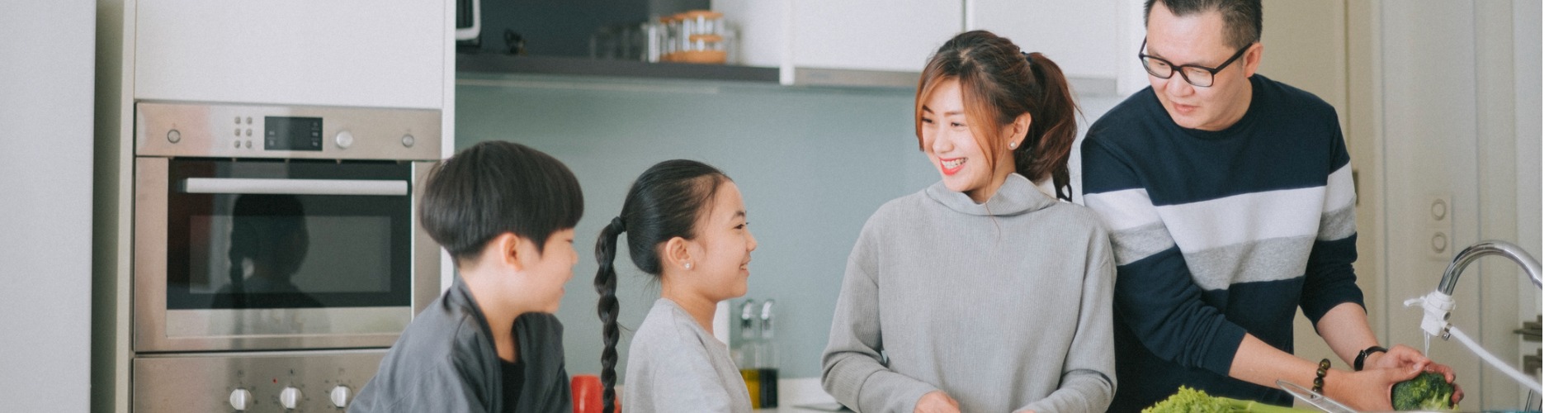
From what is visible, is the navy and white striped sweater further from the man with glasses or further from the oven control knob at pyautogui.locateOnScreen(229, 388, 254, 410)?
the oven control knob at pyautogui.locateOnScreen(229, 388, 254, 410)

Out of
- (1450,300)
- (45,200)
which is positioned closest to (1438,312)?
(1450,300)

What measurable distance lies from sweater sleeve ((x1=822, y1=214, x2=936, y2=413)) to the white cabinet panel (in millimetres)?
939

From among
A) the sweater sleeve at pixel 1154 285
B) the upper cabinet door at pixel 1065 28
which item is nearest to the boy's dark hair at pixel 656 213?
the sweater sleeve at pixel 1154 285

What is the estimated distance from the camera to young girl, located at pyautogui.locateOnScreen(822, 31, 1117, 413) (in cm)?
135

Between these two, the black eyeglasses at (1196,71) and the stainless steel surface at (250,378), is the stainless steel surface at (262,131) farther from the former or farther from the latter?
the black eyeglasses at (1196,71)

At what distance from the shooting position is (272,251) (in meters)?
1.93

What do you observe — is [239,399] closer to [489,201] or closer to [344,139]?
[344,139]

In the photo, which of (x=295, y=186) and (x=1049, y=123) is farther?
(x=295, y=186)

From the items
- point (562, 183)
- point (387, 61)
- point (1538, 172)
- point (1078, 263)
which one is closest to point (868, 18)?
point (387, 61)

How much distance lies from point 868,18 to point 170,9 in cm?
125

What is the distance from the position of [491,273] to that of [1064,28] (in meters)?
1.61

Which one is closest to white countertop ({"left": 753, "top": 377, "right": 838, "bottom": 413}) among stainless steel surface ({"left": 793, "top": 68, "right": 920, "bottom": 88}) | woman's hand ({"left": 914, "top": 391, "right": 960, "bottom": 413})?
stainless steel surface ({"left": 793, "top": 68, "right": 920, "bottom": 88})

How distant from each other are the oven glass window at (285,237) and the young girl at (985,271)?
931mm

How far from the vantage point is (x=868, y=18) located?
231cm
